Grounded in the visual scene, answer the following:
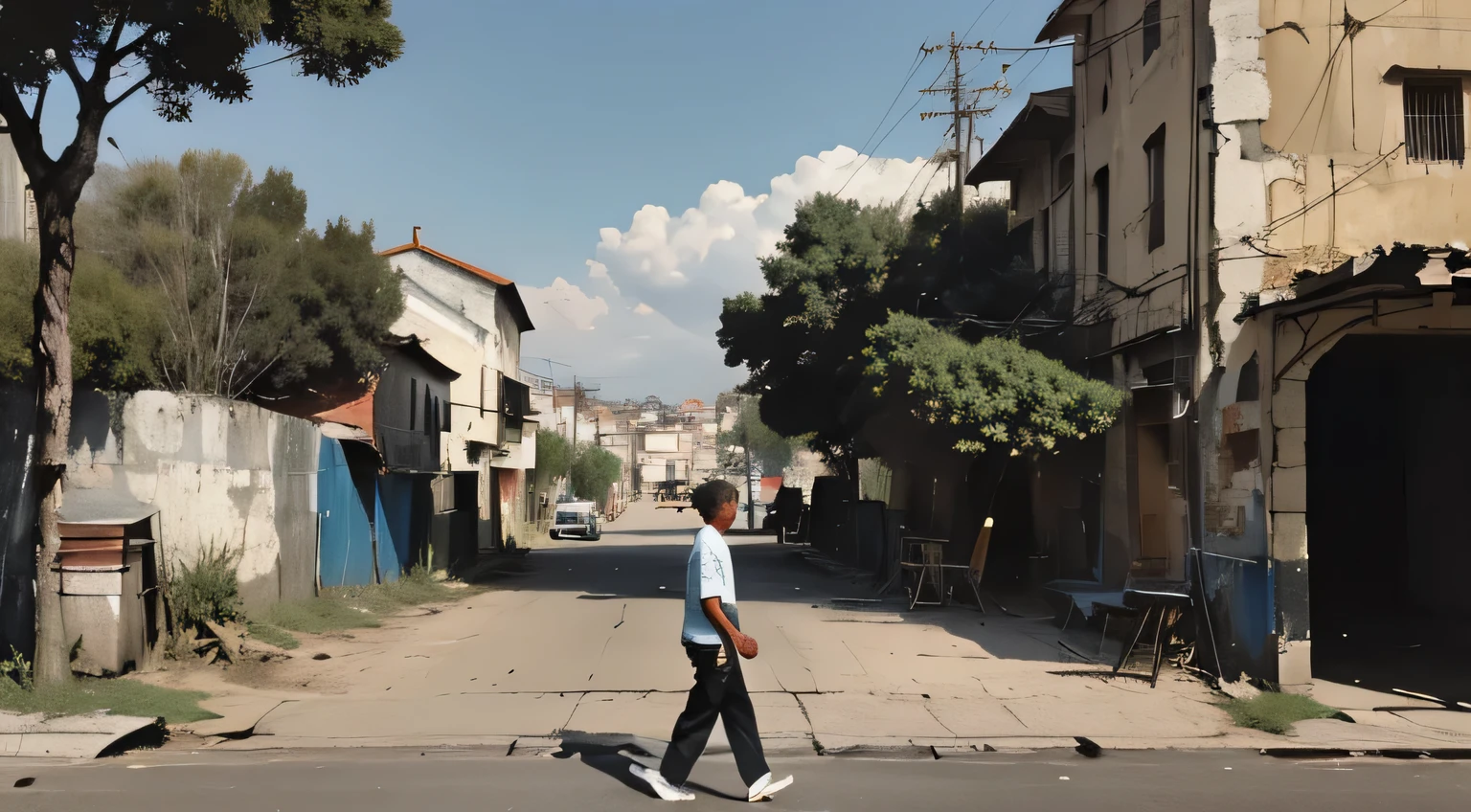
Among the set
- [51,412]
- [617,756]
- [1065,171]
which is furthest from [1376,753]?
[1065,171]

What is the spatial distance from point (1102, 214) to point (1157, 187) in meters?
2.64

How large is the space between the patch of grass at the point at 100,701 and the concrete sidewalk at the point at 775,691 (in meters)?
0.39

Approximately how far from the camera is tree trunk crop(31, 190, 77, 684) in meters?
9.09

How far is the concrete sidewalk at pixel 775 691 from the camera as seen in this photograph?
859cm

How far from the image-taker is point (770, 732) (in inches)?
337

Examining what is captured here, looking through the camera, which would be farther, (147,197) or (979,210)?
(979,210)

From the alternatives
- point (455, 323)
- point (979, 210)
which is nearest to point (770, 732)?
point (979, 210)

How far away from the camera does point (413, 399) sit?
89.5 ft

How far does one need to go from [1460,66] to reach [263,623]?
14.6 meters

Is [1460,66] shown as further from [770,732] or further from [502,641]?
[502,641]

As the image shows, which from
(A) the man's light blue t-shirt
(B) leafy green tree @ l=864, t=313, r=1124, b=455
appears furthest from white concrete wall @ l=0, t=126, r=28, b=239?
(A) the man's light blue t-shirt

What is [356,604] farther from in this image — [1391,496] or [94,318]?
[1391,496]

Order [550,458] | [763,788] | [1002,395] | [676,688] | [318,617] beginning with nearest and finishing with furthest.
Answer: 1. [763,788]
2. [676,688]
3. [318,617]
4. [1002,395]
5. [550,458]

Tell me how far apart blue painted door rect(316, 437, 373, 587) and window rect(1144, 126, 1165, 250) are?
1199 cm
